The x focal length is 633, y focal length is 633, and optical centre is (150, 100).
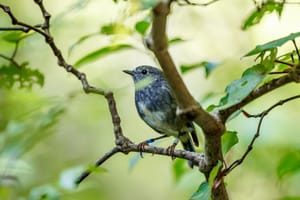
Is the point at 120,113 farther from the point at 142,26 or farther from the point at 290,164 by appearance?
the point at 290,164

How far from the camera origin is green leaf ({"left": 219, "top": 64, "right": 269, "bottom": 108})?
1078mm

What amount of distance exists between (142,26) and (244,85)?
1.85 ft

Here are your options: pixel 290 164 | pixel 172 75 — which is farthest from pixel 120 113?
pixel 172 75

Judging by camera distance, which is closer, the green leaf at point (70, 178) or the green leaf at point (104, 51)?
the green leaf at point (104, 51)

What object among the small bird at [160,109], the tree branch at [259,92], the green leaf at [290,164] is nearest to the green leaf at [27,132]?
the small bird at [160,109]

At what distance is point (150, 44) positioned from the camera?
93cm

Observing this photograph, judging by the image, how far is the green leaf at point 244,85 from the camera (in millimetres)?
1078

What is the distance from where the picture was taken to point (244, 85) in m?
1.10

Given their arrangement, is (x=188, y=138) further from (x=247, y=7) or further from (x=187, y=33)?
(x=187, y=33)

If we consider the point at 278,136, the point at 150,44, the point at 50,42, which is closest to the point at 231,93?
the point at 150,44

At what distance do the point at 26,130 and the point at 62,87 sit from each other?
262cm

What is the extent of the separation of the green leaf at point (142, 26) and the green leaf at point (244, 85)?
1.58 feet

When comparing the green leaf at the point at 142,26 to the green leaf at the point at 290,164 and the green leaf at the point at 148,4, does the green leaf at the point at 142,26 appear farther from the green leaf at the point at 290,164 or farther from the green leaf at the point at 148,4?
the green leaf at the point at 148,4

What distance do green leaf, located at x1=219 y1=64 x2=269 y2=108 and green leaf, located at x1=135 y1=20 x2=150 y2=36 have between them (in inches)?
19.0
